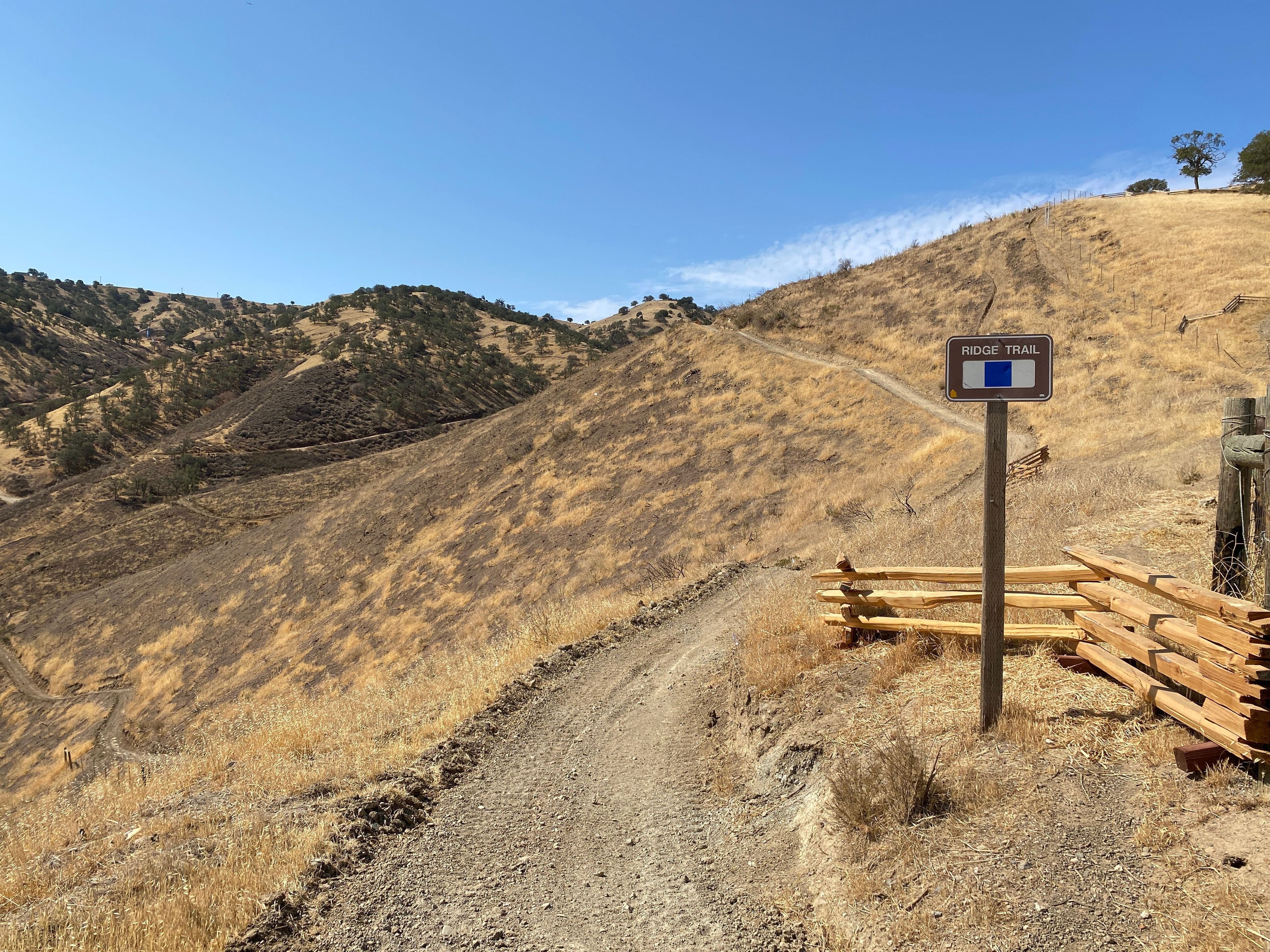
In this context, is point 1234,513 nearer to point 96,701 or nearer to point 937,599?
point 937,599

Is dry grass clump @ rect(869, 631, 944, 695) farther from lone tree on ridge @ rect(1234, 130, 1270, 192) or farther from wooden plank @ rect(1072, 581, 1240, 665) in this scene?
lone tree on ridge @ rect(1234, 130, 1270, 192)

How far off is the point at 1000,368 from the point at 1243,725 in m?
2.47

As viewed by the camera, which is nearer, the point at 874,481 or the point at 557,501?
the point at 874,481

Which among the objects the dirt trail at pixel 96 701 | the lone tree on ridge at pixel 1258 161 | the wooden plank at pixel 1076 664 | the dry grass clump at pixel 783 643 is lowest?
the dirt trail at pixel 96 701

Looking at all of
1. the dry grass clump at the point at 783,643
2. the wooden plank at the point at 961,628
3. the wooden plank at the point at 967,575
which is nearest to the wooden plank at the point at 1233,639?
the wooden plank at the point at 967,575

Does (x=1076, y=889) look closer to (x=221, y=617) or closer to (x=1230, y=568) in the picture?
(x=1230, y=568)

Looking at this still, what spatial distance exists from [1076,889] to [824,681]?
318cm

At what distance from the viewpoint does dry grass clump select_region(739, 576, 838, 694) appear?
281 inches

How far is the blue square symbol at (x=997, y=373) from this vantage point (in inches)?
189

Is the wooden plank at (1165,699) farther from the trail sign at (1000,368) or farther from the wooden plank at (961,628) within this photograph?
the trail sign at (1000,368)

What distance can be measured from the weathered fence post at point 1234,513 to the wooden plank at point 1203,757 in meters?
3.12

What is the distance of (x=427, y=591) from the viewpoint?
994 inches

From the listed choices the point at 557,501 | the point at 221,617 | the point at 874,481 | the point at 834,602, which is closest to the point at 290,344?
the point at 221,617

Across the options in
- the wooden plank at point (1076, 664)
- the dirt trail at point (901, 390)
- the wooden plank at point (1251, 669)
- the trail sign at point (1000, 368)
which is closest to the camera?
the wooden plank at point (1251, 669)
